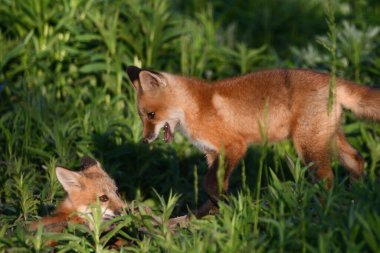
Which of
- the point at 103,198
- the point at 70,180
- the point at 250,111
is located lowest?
the point at 103,198

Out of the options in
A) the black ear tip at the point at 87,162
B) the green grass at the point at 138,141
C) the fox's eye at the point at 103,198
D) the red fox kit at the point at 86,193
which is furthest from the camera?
the black ear tip at the point at 87,162

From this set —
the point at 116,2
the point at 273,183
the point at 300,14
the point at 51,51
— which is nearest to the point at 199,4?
the point at 300,14

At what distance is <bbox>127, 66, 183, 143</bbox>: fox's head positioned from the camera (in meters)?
6.75

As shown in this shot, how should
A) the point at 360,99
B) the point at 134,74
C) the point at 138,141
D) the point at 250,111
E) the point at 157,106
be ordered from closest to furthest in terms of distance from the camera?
the point at 360,99 → the point at 250,111 → the point at 157,106 → the point at 134,74 → the point at 138,141

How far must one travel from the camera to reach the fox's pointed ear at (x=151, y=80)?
668 cm

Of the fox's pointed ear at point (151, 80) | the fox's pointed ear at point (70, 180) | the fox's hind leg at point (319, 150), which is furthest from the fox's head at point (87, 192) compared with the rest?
the fox's hind leg at point (319, 150)

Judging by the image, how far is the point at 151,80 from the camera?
6719mm

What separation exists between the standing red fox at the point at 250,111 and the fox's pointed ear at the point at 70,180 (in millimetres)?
773

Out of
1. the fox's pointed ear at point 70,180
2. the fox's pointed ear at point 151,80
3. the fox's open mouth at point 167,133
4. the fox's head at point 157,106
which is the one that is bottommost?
the fox's pointed ear at point 70,180

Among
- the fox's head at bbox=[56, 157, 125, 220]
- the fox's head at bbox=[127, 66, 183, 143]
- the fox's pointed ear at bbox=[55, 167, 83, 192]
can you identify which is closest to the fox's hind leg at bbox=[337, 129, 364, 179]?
the fox's head at bbox=[127, 66, 183, 143]

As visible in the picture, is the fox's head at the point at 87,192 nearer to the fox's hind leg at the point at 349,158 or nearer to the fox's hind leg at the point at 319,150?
the fox's hind leg at the point at 319,150

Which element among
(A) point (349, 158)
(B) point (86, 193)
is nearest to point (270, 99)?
(A) point (349, 158)

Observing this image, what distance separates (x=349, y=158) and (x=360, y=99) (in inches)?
24.3

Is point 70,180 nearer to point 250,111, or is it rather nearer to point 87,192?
point 87,192
